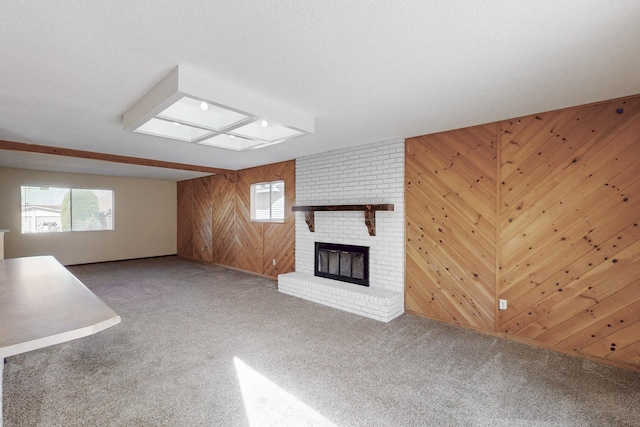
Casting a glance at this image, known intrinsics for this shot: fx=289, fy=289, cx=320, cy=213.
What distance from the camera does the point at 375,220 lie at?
423 centimetres

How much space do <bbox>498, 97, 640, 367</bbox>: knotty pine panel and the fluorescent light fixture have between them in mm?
2339

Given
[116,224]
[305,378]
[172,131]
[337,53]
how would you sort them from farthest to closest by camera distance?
[116,224], [172,131], [305,378], [337,53]

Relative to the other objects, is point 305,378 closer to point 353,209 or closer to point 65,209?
point 353,209

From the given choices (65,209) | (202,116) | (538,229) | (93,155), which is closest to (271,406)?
(202,116)

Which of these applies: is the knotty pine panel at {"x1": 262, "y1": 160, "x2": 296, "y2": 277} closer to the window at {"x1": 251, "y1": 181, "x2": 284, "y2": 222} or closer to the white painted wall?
the window at {"x1": 251, "y1": 181, "x2": 284, "y2": 222}

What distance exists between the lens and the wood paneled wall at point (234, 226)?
570cm

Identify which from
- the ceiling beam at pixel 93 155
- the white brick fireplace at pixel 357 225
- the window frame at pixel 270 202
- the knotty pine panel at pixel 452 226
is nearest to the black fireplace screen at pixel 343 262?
the white brick fireplace at pixel 357 225

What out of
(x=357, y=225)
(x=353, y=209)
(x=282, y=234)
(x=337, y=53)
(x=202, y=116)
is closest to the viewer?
(x=337, y=53)

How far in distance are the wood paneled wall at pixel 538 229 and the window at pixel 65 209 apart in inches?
320

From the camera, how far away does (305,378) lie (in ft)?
7.72

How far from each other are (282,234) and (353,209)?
1.96m

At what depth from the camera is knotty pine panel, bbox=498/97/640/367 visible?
2.53 metres

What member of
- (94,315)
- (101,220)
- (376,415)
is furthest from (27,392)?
(101,220)

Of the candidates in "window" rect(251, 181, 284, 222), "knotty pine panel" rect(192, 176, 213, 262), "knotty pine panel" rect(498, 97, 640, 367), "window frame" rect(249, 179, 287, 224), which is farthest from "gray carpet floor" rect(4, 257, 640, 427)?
"knotty pine panel" rect(192, 176, 213, 262)
